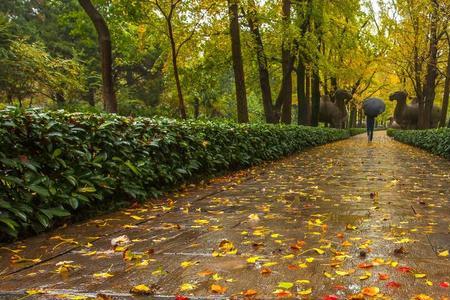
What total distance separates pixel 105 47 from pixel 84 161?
233 inches

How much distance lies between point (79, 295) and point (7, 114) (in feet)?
6.96

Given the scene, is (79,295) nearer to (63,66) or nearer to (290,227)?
(290,227)

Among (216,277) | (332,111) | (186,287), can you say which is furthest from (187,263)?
(332,111)

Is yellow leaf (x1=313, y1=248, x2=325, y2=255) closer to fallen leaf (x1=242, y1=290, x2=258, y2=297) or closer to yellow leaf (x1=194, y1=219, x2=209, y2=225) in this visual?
fallen leaf (x1=242, y1=290, x2=258, y2=297)

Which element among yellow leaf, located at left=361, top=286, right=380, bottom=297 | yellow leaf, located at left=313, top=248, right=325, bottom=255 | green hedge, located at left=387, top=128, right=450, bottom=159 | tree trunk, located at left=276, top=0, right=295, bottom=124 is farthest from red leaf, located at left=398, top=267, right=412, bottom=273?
tree trunk, located at left=276, top=0, right=295, bottom=124

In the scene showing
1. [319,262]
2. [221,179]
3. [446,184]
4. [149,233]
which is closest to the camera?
[319,262]

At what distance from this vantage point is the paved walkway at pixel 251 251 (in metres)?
2.66

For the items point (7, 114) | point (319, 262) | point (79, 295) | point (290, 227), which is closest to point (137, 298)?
point (79, 295)

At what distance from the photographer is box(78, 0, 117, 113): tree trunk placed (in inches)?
395

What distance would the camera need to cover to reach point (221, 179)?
8.52 metres

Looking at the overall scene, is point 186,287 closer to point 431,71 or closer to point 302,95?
point 302,95

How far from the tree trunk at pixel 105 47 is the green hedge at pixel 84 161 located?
3.15 metres

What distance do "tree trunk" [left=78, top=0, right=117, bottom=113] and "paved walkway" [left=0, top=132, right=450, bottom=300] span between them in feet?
16.2

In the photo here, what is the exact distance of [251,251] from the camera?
3420 mm
